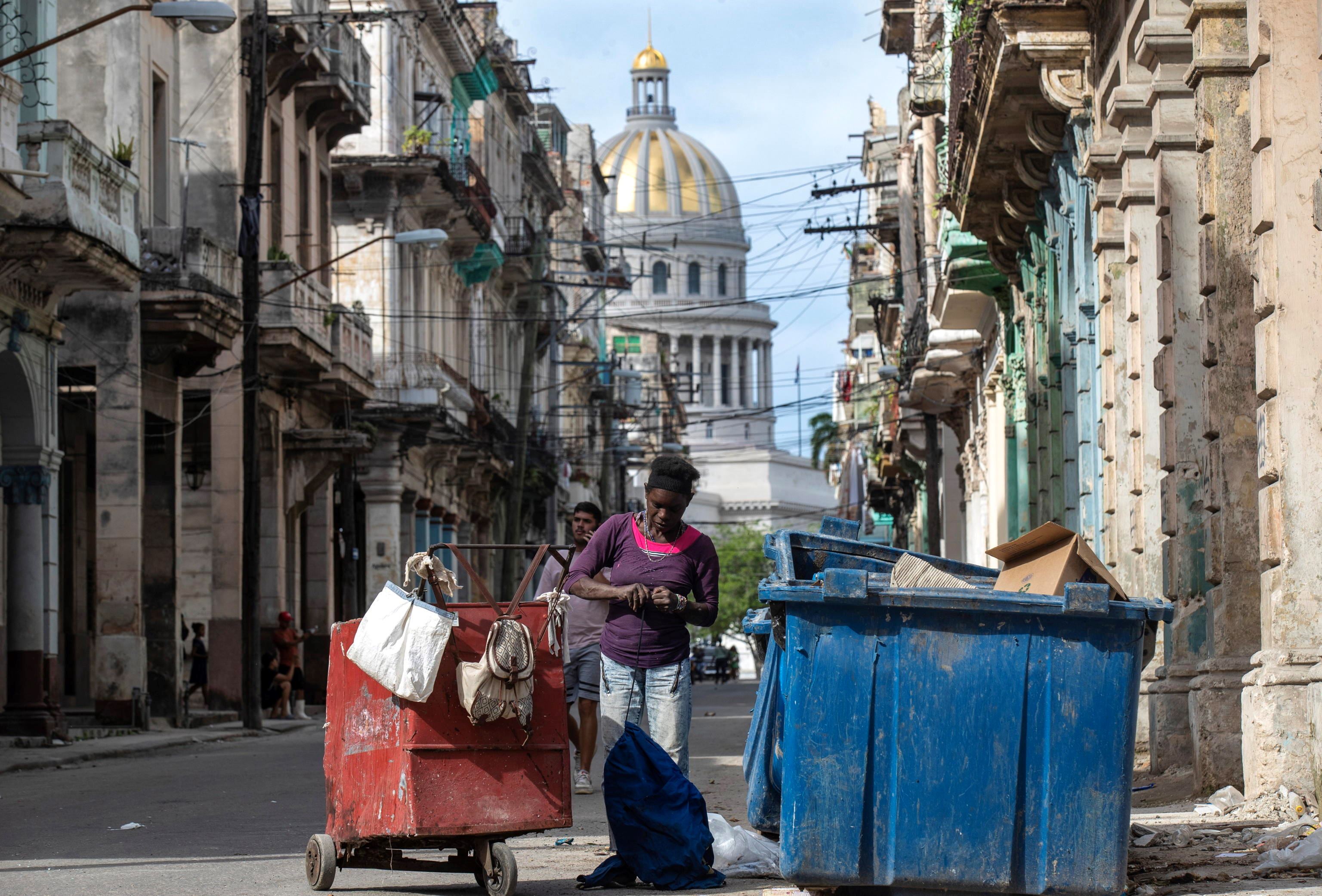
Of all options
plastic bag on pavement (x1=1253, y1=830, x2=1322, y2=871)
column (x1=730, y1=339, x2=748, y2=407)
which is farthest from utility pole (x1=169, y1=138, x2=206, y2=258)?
column (x1=730, y1=339, x2=748, y2=407)

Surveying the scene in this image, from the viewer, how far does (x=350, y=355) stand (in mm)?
33375

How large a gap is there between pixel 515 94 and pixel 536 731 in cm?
4653

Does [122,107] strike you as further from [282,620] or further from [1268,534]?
[1268,534]

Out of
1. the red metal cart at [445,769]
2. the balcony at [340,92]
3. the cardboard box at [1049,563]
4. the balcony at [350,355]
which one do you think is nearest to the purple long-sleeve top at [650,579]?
the red metal cart at [445,769]

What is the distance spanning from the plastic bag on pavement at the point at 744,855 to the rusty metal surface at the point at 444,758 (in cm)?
78

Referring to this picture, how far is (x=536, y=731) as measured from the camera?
8.23 meters

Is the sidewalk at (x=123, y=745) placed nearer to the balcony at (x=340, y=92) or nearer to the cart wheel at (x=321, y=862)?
the cart wheel at (x=321, y=862)

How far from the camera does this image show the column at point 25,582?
72.4ft

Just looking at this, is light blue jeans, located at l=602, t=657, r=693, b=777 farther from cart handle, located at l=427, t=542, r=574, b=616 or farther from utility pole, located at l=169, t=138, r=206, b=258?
utility pole, located at l=169, t=138, r=206, b=258

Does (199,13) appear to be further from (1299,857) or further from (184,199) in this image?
(1299,857)

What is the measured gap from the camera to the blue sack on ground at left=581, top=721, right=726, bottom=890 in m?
8.20

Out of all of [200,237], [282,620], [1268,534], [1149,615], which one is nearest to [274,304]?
[200,237]

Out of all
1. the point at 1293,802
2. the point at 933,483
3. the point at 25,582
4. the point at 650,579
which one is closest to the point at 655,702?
the point at 650,579

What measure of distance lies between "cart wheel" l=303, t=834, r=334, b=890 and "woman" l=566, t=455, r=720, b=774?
47.6 inches
